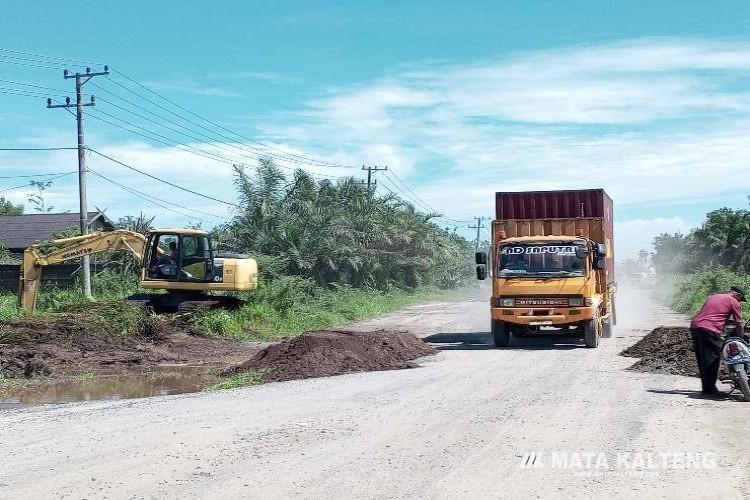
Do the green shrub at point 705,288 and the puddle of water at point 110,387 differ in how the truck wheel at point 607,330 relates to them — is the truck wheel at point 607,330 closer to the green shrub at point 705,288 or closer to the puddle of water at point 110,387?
the green shrub at point 705,288

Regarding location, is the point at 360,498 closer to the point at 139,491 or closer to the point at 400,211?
the point at 139,491

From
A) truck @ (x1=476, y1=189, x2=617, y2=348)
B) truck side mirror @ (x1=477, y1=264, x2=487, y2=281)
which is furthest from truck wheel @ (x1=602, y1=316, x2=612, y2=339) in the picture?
truck side mirror @ (x1=477, y1=264, x2=487, y2=281)

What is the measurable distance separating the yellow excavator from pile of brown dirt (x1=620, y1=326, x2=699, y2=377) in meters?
12.0

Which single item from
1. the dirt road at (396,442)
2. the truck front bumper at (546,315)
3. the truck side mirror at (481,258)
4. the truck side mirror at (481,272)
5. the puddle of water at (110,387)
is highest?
the truck side mirror at (481,258)

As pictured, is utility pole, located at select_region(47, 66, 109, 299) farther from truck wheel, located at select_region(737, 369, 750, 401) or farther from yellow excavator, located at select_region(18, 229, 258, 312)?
truck wheel, located at select_region(737, 369, 750, 401)

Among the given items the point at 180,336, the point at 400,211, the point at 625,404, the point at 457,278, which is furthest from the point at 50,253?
the point at 457,278

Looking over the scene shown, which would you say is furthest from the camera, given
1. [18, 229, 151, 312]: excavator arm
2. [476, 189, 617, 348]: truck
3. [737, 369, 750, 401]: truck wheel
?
[18, 229, 151, 312]: excavator arm

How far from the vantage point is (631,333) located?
25266mm

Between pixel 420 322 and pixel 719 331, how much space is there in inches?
799

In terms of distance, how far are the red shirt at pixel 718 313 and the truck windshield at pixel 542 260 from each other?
743 cm

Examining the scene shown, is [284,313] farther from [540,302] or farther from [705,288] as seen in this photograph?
[705,288]

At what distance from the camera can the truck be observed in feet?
65.0

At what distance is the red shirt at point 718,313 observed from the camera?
12.3 m

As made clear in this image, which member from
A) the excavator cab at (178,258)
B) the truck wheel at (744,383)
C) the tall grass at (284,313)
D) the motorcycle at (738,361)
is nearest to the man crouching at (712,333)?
the motorcycle at (738,361)
